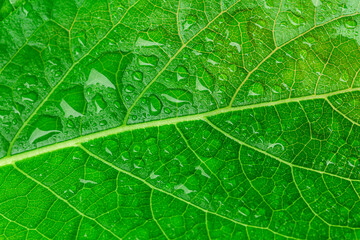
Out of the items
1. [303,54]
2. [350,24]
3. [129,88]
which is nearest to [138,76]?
[129,88]

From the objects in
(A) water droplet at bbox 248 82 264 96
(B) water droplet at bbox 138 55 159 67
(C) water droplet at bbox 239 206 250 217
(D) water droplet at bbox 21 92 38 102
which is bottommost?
(C) water droplet at bbox 239 206 250 217

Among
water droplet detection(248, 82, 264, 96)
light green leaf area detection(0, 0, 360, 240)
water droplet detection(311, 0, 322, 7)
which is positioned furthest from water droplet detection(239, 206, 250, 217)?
water droplet detection(311, 0, 322, 7)

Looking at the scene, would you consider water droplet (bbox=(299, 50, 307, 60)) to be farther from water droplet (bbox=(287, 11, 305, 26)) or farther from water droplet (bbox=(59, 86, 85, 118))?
water droplet (bbox=(59, 86, 85, 118))

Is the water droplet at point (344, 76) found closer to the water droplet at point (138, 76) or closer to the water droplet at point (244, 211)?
the water droplet at point (244, 211)

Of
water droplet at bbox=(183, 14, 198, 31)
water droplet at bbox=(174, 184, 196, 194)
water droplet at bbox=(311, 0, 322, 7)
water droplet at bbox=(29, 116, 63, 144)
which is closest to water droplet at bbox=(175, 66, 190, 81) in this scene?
water droplet at bbox=(183, 14, 198, 31)

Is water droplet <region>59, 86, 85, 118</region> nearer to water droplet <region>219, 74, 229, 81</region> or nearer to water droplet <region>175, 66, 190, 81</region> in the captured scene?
water droplet <region>175, 66, 190, 81</region>

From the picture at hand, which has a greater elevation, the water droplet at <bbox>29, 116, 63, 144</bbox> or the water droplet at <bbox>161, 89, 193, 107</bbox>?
the water droplet at <bbox>29, 116, 63, 144</bbox>
